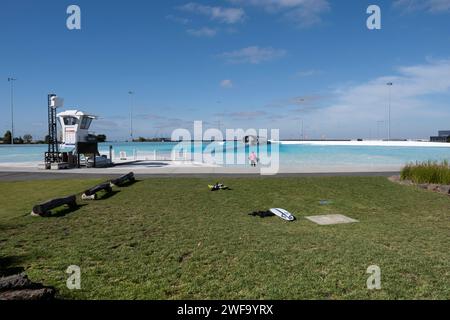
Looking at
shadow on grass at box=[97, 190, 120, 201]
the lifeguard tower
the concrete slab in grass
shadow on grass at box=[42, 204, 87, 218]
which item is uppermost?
the lifeguard tower

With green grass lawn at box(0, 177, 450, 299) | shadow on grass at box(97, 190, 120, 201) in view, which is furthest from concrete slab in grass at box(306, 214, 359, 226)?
shadow on grass at box(97, 190, 120, 201)

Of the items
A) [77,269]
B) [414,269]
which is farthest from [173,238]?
[414,269]

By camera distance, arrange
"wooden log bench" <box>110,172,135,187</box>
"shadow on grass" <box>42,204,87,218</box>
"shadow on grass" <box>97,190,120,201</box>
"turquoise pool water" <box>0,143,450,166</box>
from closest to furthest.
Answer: "shadow on grass" <box>42,204,87,218</box> → "shadow on grass" <box>97,190,120,201</box> → "wooden log bench" <box>110,172,135,187</box> → "turquoise pool water" <box>0,143,450,166</box>

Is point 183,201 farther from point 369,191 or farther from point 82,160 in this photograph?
point 82,160

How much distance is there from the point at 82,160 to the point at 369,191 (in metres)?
22.8

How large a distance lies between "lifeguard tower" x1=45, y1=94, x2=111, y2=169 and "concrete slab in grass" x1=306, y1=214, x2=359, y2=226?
21027mm

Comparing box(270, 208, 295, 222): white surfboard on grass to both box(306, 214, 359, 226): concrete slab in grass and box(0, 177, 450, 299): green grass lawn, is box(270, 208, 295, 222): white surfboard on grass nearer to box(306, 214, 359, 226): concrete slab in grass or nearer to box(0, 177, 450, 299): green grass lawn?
box(0, 177, 450, 299): green grass lawn

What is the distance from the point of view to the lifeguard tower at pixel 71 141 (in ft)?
81.9

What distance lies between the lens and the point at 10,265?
5059 mm

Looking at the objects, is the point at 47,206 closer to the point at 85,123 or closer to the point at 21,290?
the point at 21,290

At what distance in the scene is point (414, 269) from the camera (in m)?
4.82

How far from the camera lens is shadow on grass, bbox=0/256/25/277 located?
15.6ft

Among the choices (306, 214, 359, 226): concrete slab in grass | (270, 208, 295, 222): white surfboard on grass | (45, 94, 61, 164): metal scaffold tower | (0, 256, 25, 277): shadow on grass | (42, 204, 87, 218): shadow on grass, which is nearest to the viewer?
(0, 256, 25, 277): shadow on grass

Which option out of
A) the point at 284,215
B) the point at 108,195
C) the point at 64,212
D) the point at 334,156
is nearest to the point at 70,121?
the point at 108,195
